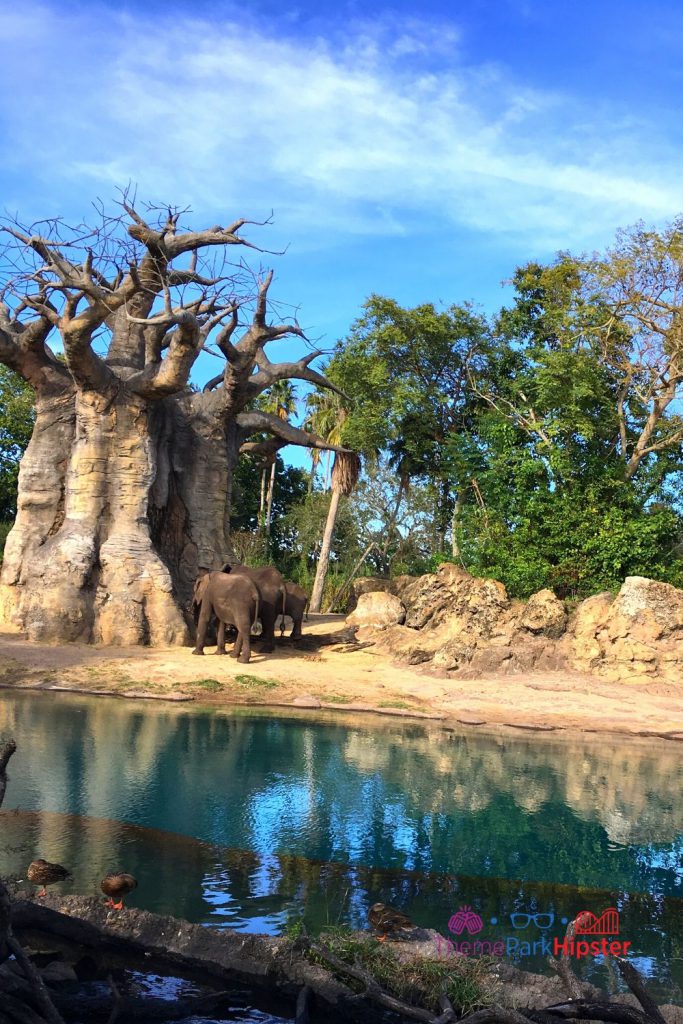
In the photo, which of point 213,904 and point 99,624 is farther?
point 99,624

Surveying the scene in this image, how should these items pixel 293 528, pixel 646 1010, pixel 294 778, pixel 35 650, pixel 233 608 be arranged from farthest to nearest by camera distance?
pixel 293 528
pixel 233 608
pixel 35 650
pixel 294 778
pixel 646 1010

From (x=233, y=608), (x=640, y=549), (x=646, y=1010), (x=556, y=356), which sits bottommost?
(x=646, y=1010)

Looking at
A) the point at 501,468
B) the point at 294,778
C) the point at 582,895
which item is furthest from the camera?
the point at 501,468

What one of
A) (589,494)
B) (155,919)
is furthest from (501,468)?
(155,919)

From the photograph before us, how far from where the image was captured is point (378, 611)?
24109 mm

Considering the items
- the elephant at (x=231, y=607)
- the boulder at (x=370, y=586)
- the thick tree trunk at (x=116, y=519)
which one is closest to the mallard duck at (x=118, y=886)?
the elephant at (x=231, y=607)

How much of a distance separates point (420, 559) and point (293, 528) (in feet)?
28.8

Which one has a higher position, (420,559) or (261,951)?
(420,559)

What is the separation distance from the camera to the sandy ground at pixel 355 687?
53.9ft

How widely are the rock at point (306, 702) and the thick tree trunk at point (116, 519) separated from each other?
516cm

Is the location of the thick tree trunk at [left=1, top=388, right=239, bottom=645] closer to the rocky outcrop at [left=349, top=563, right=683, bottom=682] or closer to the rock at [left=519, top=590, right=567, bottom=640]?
the rocky outcrop at [left=349, top=563, right=683, bottom=682]

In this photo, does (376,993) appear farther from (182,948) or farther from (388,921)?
(388,921)

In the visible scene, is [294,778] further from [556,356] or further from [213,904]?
[556,356]

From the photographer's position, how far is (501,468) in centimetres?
2527
